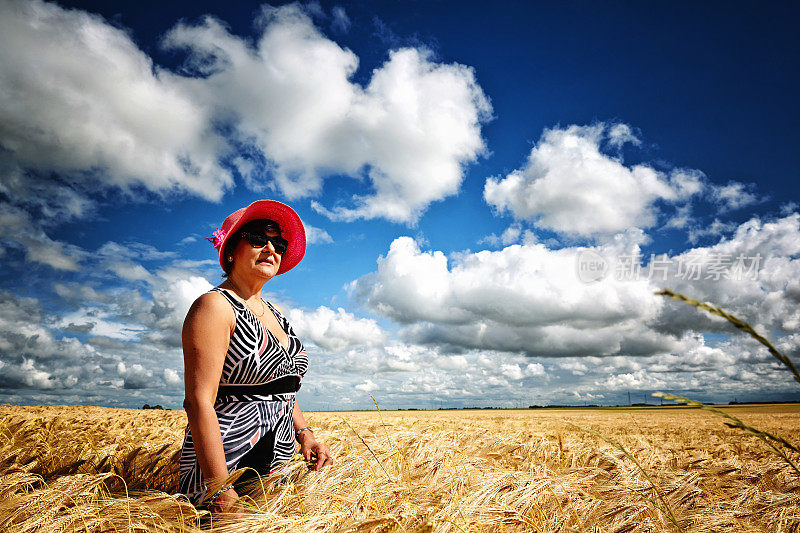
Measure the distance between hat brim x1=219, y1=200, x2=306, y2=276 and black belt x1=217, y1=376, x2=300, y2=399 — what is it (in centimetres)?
76

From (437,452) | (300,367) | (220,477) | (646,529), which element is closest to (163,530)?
(220,477)

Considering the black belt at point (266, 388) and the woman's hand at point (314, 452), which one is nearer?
the black belt at point (266, 388)

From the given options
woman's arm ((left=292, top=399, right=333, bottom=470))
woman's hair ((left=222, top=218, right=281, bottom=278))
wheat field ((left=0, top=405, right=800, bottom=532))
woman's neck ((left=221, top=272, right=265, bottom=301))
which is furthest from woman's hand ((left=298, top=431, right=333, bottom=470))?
woman's hair ((left=222, top=218, right=281, bottom=278))

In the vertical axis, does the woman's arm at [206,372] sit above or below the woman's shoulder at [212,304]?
below

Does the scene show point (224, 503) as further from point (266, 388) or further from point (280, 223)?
point (280, 223)

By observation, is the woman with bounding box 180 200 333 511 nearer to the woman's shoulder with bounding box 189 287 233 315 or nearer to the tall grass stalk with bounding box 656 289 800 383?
the woman's shoulder with bounding box 189 287 233 315

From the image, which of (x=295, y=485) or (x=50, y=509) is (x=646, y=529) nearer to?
(x=295, y=485)

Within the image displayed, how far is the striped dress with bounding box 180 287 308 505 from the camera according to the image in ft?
8.51

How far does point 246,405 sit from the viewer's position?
8.84ft

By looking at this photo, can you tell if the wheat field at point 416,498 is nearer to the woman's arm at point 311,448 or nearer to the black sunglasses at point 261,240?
the woman's arm at point 311,448

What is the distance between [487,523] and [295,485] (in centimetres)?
106

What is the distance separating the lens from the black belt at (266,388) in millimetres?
2641

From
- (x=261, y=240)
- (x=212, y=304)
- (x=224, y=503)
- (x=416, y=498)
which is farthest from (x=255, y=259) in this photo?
(x=416, y=498)

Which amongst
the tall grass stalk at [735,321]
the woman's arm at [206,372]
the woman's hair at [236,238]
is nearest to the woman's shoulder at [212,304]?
Answer: the woman's arm at [206,372]
